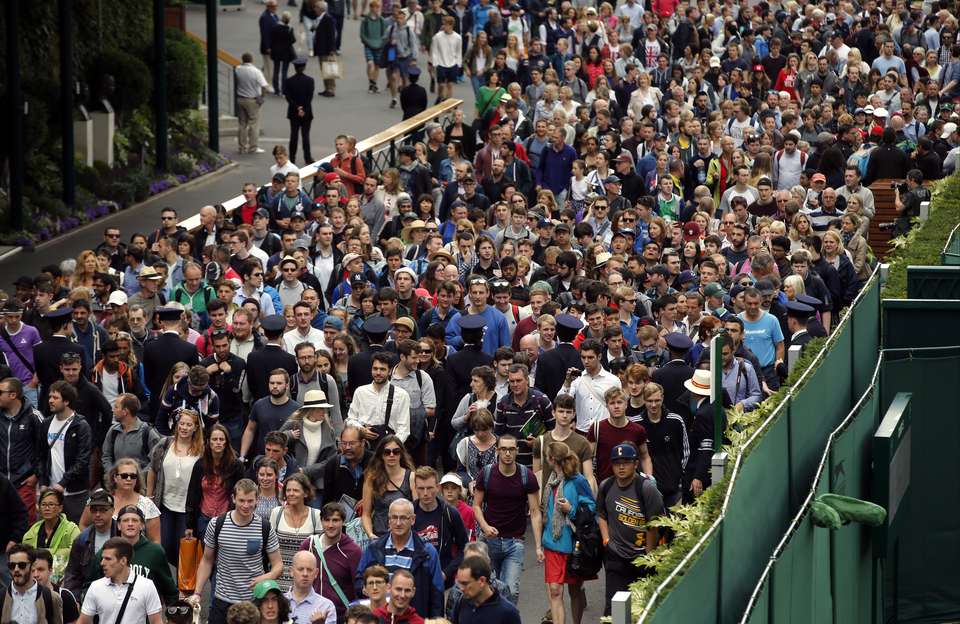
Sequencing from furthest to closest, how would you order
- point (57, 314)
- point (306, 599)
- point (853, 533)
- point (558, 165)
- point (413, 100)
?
point (413, 100)
point (558, 165)
point (57, 314)
point (853, 533)
point (306, 599)

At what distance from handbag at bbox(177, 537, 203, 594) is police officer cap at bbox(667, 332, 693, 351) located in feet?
13.2

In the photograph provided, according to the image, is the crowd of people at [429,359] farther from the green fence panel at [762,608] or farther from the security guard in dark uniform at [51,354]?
the green fence panel at [762,608]

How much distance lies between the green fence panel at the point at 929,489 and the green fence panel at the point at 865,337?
205mm

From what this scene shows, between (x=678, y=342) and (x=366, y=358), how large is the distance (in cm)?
266

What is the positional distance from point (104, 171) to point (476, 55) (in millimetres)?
7882

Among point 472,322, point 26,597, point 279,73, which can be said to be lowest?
point 279,73

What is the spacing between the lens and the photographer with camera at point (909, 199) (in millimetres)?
21572

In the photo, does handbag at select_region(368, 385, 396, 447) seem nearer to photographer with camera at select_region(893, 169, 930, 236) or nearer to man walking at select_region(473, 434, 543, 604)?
man walking at select_region(473, 434, 543, 604)

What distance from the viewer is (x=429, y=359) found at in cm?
1499

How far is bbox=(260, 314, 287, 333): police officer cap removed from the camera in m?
15.3

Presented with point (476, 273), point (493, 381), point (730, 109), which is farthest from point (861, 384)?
point (730, 109)

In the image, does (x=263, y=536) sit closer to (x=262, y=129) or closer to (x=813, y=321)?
(x=813, y=321)

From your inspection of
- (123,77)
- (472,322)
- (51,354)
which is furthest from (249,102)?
(472,322)

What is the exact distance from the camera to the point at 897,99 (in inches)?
1097
